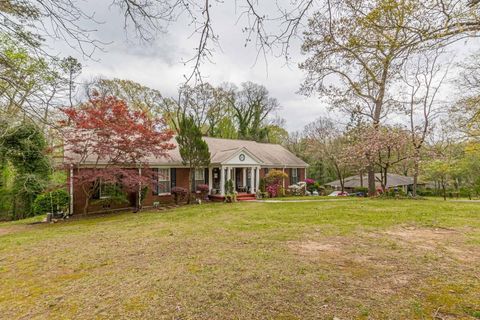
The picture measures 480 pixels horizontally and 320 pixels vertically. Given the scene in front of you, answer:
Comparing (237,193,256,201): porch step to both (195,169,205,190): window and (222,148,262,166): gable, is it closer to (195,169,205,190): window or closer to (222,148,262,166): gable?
(222,148,262,166): gable

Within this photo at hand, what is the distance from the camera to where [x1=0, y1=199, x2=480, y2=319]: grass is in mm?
3363

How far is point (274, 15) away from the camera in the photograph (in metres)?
2.95

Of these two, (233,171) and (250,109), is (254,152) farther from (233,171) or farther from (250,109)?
(250,109)

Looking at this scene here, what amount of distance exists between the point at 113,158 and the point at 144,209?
364 centimetres

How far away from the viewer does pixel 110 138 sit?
11.6 m

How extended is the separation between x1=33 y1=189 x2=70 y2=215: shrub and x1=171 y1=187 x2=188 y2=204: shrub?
223 inches

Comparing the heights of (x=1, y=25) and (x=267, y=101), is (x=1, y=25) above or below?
below

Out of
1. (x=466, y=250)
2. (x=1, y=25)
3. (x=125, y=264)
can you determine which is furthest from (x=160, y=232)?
(x=466, y=250)

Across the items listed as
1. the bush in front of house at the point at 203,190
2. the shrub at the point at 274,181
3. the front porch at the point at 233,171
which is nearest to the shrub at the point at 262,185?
the shrub at the point at 274,181

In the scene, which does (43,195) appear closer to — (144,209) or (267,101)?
(144,209)

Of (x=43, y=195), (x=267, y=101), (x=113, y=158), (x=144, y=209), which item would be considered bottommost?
(x=144, y=209)

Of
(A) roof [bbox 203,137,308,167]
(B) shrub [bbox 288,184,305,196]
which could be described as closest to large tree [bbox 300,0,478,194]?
(A) roof [bbox 203,137,308,167]

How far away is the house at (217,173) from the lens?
45.4 ft

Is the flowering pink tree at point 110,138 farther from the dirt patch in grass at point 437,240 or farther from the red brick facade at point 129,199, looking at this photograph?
the dirt patch in grass at point 437,240
